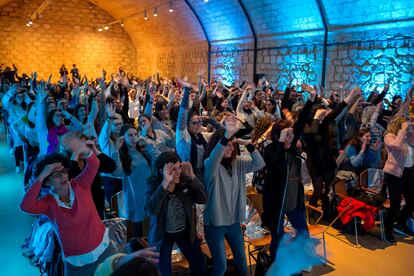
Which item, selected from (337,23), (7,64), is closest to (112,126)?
(337,23)

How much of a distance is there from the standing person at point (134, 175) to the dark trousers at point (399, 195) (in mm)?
3329

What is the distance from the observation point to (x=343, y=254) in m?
4.72

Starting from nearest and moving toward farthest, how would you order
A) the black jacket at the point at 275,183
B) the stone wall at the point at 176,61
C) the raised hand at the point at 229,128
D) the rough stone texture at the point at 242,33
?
the raised hand at the point at 229,128 < the black jacket at the point at 275,183 < the rough stone texture at the point at 242,33 < the stone wall at the point at 176,61

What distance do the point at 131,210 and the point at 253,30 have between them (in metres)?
12.8

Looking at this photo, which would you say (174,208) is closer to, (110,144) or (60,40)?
(110,144)

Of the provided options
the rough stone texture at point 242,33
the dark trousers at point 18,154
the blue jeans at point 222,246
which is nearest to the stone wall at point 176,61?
the rough stone texture at point 242,33

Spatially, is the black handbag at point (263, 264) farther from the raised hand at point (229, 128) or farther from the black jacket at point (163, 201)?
the raised hand at point (229, 128)

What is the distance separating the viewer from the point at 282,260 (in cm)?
115

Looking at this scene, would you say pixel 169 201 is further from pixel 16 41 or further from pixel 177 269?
pixel 16 41

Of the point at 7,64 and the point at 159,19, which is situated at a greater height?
the point at 159,19

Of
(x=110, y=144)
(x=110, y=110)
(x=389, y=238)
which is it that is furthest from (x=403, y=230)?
(x=110, y=110)

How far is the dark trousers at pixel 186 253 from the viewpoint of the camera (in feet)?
10.3

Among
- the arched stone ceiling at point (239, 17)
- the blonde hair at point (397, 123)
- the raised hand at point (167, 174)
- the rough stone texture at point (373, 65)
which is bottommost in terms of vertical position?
the raised hand at point (167, 174)

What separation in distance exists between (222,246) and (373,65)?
9.34m
